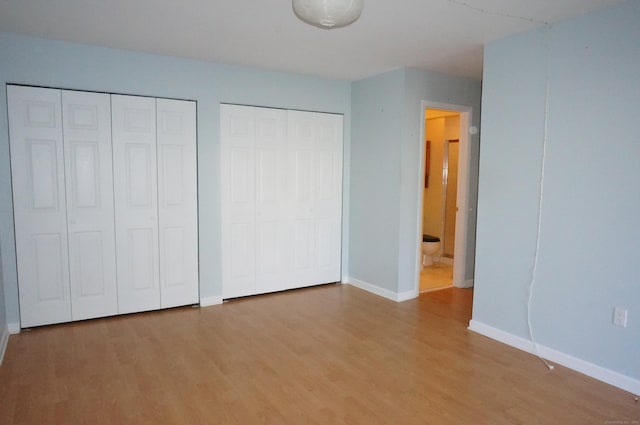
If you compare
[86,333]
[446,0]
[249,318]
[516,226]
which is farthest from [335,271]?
[446,0]

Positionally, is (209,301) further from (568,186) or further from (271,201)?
(568,186)

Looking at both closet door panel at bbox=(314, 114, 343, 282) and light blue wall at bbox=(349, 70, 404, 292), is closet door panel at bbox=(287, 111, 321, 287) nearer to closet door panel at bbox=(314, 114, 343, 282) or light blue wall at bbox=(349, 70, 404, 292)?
closet door panel at bbox=(314, 114, 343, 282)

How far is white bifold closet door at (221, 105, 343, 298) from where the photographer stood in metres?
4.44

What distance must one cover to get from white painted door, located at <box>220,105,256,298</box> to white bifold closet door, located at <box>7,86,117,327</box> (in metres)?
1.09

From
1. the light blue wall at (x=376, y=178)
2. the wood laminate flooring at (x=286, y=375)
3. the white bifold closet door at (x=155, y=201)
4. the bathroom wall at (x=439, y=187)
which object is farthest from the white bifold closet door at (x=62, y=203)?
the bathroom wall at (x=439, y=187)

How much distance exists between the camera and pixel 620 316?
273cm

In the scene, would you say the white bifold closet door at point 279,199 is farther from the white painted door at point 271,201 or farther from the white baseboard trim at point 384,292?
the white baseboard trim at point 384,292

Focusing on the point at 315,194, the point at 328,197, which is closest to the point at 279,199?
the point at 315,194

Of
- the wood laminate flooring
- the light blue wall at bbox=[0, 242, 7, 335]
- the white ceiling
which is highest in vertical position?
the white ceiling

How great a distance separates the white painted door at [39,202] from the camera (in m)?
3.45

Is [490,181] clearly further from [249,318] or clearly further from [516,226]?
[249,318]

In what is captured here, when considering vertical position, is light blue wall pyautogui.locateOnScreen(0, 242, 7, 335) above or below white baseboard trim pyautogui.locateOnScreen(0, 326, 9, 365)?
above

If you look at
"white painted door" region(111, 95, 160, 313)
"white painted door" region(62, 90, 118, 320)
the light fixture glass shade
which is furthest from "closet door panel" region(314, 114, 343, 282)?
the light fixture glass shade

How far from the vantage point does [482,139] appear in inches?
141
